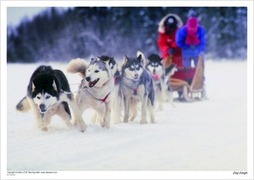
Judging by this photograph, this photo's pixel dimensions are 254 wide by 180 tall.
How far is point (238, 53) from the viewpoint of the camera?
365cm

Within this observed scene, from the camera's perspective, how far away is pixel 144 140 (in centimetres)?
354

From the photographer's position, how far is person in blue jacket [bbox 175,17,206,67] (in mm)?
3679

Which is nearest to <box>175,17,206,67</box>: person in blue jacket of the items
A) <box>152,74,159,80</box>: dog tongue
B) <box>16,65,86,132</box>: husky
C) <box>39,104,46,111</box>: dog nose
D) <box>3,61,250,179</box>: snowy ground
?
<box>3,61,250,179</box>: snowy ground

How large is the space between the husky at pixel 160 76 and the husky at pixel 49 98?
59 cm

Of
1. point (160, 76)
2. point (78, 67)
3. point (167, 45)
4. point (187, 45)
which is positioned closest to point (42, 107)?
point (78, 67)

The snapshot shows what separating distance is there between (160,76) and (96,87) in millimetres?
516

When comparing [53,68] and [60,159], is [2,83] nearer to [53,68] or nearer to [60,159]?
[53,68]

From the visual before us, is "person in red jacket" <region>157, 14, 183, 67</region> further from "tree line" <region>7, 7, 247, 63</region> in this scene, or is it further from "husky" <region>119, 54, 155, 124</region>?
"husky" <region>119, 54, 155, 124</region>

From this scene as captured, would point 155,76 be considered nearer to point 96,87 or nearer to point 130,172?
point 96,87

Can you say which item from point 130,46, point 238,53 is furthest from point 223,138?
point 130,46

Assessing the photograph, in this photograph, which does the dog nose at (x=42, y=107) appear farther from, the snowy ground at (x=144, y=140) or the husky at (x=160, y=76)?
the husky at (x=160, y=76)

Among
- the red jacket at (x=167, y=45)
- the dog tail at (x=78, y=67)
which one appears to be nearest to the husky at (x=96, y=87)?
the dog tail at (x=78, y=67)

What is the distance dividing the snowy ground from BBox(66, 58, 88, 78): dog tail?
0.05m

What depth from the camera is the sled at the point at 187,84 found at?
3.73 m
